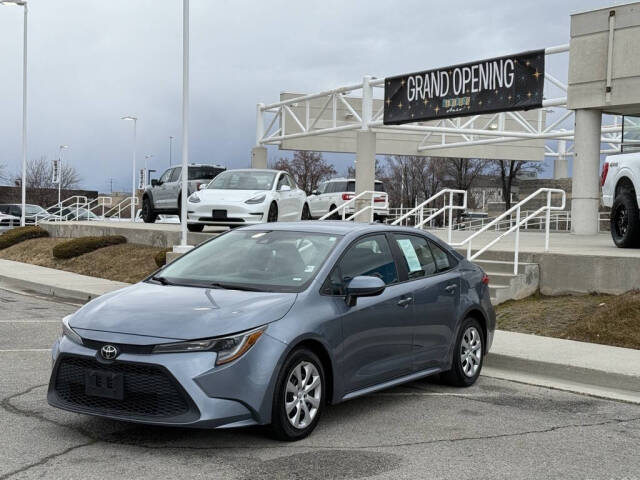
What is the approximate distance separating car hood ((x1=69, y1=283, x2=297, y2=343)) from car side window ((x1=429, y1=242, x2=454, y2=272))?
2.26 m

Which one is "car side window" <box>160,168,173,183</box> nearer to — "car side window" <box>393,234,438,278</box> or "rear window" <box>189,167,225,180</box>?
"rear window" <box>189,167,225,180</box>

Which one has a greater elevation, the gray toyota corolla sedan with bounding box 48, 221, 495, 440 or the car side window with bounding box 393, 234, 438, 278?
the car side window with bounding box 393, 234, 438, 278

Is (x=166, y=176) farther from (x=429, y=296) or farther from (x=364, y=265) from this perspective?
(x=364, y=265)

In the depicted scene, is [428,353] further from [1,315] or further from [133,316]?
[1,315]

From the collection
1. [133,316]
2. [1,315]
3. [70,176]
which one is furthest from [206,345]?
[70,176]

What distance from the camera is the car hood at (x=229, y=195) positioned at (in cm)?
2064

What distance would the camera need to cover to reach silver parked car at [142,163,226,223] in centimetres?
2625

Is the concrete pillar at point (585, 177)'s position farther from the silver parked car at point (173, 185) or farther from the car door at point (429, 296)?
the car door at point (429, 296)

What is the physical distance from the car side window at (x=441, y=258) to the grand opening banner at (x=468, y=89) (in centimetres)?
1599

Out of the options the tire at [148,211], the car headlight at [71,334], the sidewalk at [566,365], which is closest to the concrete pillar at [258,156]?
the tire at [148,211]

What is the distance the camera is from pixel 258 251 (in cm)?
715

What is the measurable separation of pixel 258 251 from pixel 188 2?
14.4 meters

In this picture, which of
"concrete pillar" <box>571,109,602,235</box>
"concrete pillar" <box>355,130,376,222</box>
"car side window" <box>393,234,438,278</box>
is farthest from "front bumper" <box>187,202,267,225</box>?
"car side window" <box>393,234,438,278</box>

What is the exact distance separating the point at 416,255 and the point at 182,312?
269cm
